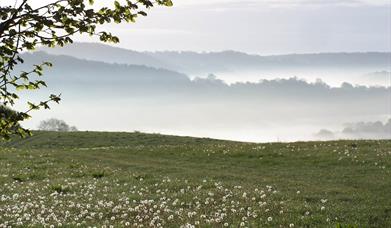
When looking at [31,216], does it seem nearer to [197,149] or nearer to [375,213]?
[375,213]

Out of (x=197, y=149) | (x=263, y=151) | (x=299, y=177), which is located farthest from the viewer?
(x=197, y=149)

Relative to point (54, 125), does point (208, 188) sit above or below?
below

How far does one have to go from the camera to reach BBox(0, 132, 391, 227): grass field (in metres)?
18.0

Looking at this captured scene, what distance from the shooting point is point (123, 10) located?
10.5 m

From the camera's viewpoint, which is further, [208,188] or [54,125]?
[54,125]

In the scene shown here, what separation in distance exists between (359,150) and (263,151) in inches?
292

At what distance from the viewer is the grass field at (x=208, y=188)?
18.0 m

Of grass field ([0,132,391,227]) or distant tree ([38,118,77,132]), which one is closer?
grass field ([0,132,391,227])

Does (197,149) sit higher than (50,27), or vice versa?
(50,27)

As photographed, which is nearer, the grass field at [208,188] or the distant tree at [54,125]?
the grass field at [208,188]

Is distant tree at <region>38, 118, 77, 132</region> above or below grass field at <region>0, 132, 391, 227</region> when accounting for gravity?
above

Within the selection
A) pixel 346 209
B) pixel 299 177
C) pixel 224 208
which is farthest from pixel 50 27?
pixel 299 177

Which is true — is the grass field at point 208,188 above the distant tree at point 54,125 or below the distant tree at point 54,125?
below

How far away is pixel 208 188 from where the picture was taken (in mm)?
23859
